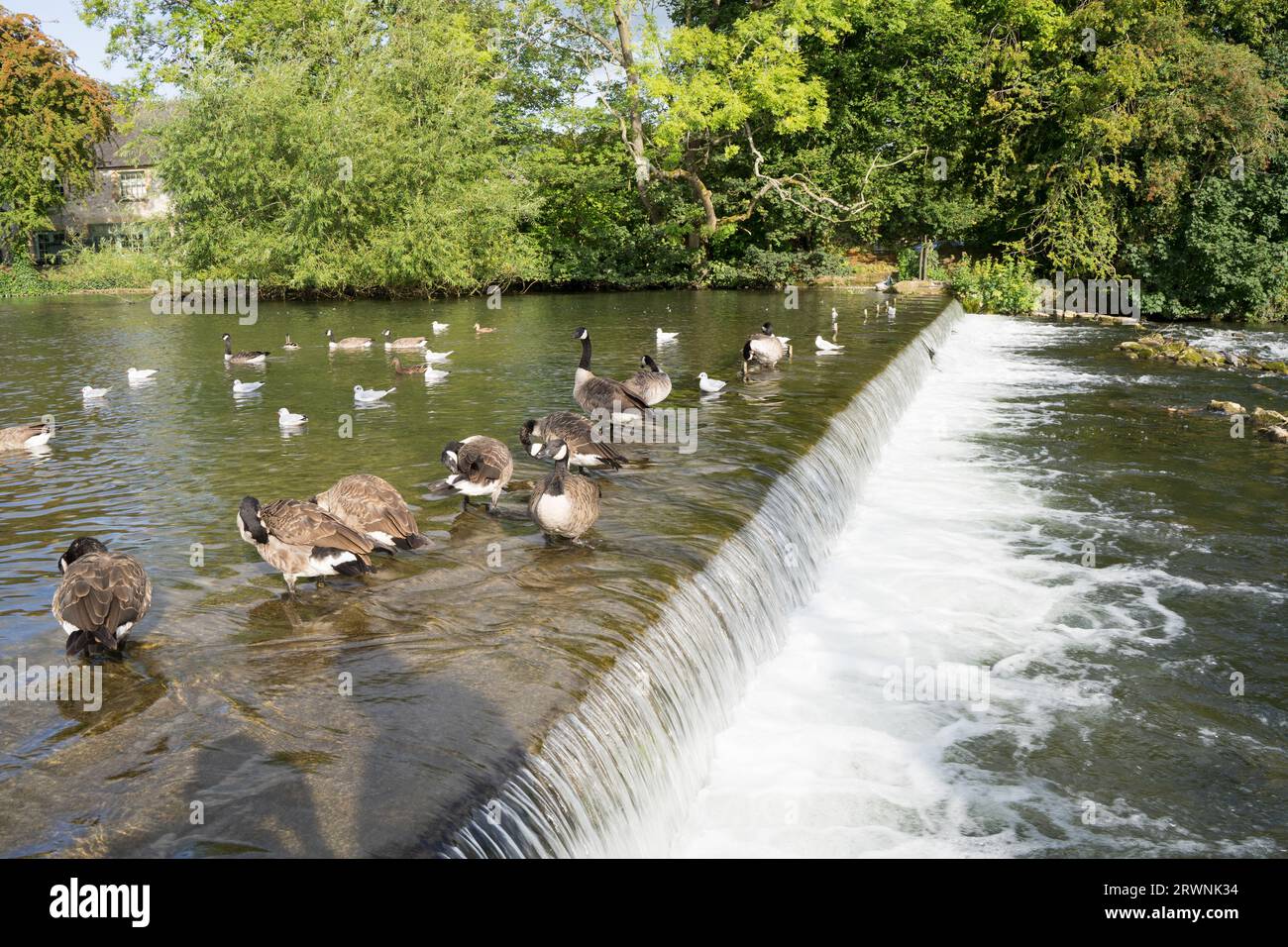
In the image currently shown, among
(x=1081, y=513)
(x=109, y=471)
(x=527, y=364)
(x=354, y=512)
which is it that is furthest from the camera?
(x=527, y=364)

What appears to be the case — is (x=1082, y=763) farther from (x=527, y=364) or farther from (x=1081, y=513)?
(x=527, y=364)

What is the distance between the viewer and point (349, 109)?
1587 inches

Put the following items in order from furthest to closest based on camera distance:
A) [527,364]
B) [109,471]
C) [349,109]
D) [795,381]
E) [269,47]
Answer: [269,47], [349,109], [527,364], [795,381], [109,471]

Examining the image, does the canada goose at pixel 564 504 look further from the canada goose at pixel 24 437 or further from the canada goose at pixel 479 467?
the canada goose at pixel 24 437

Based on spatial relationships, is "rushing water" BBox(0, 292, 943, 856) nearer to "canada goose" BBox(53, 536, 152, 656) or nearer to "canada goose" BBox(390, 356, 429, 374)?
"canada goose" BBox(53, 536, 152, 656)

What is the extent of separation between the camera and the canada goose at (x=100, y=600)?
657 centimetres

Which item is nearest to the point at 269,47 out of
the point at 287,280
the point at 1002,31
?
the point at 287,280

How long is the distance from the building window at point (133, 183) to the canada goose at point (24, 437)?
68664mm

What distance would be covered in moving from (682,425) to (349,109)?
32.3 metres

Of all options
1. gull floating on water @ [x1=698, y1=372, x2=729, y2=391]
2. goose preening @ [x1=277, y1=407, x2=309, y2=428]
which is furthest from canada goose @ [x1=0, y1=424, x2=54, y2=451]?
gull floating on water @ [x1=698, y1=372, x2=729, y2=391]

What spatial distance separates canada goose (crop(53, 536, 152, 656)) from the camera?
6570 mm

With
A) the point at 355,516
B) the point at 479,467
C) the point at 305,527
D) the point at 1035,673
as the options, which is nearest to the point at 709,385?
the point at 479,467

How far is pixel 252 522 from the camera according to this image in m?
7.55

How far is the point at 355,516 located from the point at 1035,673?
658 cm
